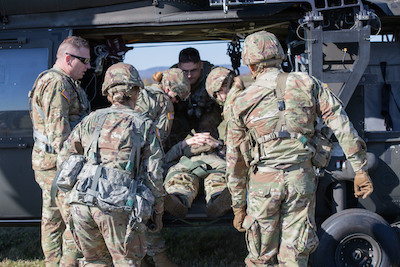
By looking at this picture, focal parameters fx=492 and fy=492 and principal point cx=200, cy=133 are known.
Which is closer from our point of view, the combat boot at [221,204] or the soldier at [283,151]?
the soldier at [283,151]

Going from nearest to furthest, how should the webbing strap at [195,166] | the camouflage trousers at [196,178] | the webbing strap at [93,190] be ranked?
the webbing strap at [93,190] < the camouflage trousers at [196,178] < the webbing strap at [195,166]

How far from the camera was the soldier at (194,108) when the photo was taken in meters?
5.16

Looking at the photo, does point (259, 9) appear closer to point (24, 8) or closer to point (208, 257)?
point (24, 8)

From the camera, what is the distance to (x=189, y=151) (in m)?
4.51

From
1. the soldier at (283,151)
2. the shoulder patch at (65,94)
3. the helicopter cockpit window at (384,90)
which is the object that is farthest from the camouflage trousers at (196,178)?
the helicopter cockpit window at (384,90)

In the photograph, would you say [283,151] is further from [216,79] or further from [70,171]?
[216,79]

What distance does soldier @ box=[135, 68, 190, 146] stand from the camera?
4434 millimetres

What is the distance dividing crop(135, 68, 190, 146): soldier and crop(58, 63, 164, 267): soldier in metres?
1.34

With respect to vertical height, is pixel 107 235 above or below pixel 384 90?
below

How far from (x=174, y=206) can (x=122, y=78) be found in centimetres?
126

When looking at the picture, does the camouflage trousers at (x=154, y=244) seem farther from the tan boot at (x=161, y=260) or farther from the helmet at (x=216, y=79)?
the helmet at (x=216, y=79)

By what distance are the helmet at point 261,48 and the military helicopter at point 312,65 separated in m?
0.70

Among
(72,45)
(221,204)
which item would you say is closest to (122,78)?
(72,45)

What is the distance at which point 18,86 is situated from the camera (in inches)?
Result: 162
